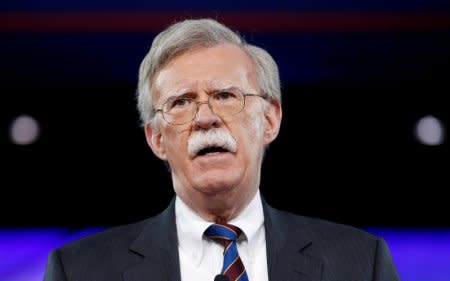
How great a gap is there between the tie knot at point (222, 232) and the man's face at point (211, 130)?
0.27 feet

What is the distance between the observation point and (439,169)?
14.3 feet

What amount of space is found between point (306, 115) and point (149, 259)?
8.16 feet

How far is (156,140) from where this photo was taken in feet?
6.81

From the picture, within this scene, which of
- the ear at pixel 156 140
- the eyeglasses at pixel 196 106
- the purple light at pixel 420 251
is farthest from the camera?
the purple light at pixel 420 251

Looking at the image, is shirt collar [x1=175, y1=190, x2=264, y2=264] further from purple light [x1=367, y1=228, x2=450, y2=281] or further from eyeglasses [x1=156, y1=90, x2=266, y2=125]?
purple light [x1=367, y1=228, x2=450, y2=281]

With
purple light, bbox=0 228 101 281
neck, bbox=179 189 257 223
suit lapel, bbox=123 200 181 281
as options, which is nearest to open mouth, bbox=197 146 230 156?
neck, bbox=179 189 257 223

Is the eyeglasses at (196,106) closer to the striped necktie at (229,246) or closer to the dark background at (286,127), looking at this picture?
the striped necktie at (229,246)

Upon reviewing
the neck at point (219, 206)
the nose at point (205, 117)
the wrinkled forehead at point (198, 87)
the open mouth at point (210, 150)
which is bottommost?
the neck at point (219, 206)

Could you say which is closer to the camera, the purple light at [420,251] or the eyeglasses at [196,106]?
the eyeglasses at [196,106]

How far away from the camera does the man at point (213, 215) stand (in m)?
1.84

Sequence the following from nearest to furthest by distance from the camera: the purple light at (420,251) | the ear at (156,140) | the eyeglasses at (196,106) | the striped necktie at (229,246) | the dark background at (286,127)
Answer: the striped necktie at (229,246) → the eyeglasses at (196,106) → the ear at (156,140) → the purple light at (420,251) → the dark background at (286,127)

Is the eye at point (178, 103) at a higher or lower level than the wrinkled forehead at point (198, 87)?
lower

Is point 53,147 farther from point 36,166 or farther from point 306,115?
point 306,115

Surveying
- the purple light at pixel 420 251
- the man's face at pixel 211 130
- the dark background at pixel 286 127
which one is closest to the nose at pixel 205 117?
the man's face at pixel 211 130
